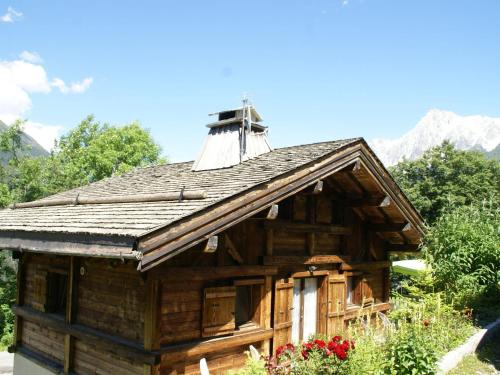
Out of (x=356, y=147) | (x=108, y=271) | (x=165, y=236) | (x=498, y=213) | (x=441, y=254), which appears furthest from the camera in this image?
(x=498, y=213)

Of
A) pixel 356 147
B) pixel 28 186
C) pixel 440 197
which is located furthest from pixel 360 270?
pixel 28 186

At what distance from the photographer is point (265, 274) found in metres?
8.82

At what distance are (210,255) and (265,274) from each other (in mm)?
1517

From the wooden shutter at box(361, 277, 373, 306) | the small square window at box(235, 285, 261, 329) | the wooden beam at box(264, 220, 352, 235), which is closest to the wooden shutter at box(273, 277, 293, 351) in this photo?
the small square window at box(235, 285, 261, 329)

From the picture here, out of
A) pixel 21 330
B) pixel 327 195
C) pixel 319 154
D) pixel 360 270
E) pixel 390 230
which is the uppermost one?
pixel 319 154

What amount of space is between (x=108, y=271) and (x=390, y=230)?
7.39 meters

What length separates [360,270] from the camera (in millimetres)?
11758

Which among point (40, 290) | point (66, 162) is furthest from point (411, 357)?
point (66, 162)

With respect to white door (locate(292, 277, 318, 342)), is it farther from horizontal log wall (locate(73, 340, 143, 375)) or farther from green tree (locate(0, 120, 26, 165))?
green tree (locate(0, 120, 26, 165))

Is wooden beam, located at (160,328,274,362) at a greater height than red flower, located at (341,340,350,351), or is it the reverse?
red flower, located at (341,340,350,351)

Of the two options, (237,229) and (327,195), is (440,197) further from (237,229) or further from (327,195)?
(237,229)

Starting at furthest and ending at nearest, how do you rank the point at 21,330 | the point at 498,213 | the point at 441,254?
the point at 498,213
the point at 441,254
the point at 21,330

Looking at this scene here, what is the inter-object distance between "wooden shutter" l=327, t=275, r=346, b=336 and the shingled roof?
3.37m

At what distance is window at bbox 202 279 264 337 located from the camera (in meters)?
7.59
